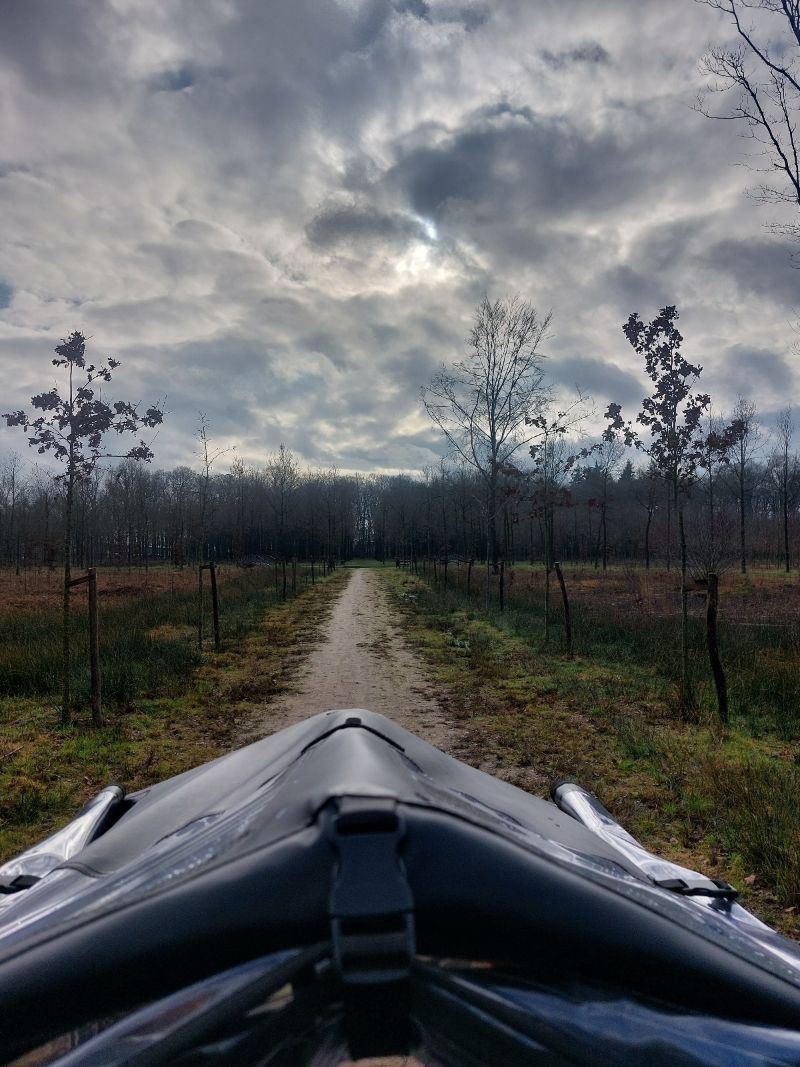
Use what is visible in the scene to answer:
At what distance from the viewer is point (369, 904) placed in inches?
30.2

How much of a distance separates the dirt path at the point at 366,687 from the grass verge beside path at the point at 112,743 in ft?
1.63

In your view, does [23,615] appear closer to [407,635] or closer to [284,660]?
[284,660]

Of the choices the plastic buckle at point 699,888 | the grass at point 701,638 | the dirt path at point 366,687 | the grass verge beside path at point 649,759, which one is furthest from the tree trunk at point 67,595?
the grass at point 701,638

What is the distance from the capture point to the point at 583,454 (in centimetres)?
1720

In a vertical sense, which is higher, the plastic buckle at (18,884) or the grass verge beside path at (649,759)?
the plastic buckle at (18,884)

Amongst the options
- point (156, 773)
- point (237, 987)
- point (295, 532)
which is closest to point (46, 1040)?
point (237, 987)

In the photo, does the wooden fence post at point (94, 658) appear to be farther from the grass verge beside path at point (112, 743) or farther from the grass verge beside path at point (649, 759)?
the grass verge beside path at point (649, 759)

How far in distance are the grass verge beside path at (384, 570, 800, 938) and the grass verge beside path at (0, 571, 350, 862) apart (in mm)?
3099

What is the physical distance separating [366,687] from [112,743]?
3.95 m

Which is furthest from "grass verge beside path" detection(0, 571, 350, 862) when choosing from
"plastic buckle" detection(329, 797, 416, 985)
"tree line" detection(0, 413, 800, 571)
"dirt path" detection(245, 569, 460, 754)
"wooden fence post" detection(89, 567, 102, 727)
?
"tree line" detection(0, 413, 800, 571)

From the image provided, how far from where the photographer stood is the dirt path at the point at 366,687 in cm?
764

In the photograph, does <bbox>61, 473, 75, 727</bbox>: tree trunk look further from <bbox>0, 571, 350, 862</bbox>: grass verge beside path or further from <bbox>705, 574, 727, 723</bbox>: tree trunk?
<bbox>705, 574, 727, 723</bbox>: tree trunk

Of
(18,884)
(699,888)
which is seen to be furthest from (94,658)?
Result: (699,888)

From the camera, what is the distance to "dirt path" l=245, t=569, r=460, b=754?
764 cm
